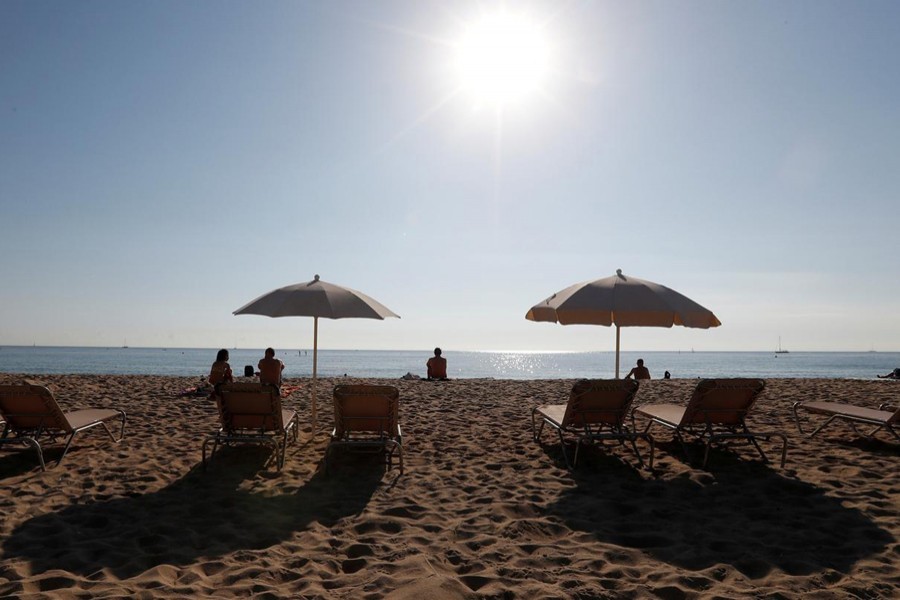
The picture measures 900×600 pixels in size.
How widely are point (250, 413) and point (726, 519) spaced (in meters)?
4.83

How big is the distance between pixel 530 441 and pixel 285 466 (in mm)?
3238

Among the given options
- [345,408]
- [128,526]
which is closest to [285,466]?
[345,408]

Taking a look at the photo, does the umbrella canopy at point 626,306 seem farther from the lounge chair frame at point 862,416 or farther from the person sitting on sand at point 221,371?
the person sitting on sand at point 221,371

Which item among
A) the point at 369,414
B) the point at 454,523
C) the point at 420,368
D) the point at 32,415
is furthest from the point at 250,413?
the point at 420,368

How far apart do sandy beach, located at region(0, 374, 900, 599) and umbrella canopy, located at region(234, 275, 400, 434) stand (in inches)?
68.2

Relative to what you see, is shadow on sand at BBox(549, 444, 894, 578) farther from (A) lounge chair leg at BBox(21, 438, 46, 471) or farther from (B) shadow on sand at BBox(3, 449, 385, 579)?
(A) lounge chair leg at BBox(21, 438, 46, 471)

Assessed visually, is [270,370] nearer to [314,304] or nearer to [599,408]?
[314,304]

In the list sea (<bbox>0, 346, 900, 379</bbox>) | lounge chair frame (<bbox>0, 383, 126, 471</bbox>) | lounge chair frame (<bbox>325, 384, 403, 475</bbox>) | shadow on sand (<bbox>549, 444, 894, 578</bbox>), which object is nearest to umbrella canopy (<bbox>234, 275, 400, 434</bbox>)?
lounge chair frame (<bbox>325, 384, 403, 475</bbox>)

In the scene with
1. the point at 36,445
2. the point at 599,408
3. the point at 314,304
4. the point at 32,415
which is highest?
the point at 314,304

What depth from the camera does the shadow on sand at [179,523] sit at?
3594 millimetres

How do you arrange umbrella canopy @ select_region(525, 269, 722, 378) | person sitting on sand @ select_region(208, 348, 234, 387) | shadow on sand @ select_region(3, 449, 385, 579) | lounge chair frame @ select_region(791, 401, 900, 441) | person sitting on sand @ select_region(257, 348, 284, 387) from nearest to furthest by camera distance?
1. shadow on sand @ select_region(3, 449, 385, 579)
2. umbrella canopy @ select_region(525, 269, 722, 378)
3. lounge chair frame @ select_region(791, 401, 900, 441)
4. person sitting on sand @ select_region(257, 348, 284, 387)
5. person sitting on sand @ select_region(208, 348, 234, 387)

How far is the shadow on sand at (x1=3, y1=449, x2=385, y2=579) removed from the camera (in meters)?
3.59

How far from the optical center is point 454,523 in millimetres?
4305

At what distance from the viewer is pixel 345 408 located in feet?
20.0
